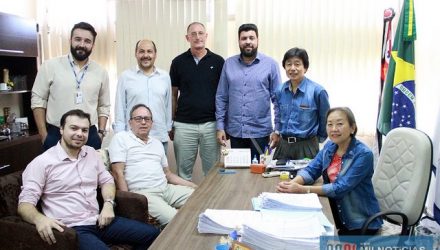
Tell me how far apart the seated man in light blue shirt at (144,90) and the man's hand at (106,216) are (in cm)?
100

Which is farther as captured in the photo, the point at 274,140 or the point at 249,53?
the point at 249,53

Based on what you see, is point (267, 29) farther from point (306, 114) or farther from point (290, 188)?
point (290, 188)

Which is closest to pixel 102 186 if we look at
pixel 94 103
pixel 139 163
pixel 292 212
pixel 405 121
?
pixel 139 163

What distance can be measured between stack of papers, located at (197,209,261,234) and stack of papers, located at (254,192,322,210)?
3.4 inches

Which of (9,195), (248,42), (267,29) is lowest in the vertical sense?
(9,195)

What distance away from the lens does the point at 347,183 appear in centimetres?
193

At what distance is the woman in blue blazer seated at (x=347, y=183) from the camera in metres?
1.94

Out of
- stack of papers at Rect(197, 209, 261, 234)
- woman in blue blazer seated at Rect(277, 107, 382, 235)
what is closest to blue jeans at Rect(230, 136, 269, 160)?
woman in blue blazer seated at Rect(277, 107, 382, 235)

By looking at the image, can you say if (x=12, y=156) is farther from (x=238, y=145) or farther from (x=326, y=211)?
(x=326, y=211)

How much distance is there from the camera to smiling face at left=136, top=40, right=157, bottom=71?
3076mm

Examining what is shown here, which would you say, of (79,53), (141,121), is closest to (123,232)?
(141,121)

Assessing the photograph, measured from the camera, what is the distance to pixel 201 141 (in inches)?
135

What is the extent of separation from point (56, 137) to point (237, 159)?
1.36 metres

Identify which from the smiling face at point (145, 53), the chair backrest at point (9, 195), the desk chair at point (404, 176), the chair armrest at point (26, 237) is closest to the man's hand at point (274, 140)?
the desk chair at point (404, 176)
